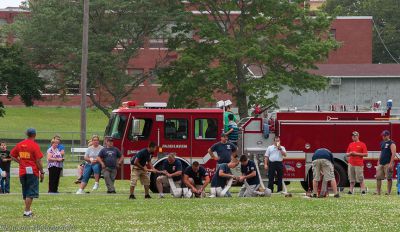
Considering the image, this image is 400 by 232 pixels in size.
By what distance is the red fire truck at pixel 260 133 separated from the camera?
1180 inches

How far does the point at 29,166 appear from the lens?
20078 millimetres

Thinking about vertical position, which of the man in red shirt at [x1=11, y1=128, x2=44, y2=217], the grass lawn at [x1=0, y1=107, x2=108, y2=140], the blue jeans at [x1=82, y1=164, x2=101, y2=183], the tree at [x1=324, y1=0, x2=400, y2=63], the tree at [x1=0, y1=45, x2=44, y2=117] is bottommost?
the grass lawn at [x1=0, y1=107, x2=108, y2=140]

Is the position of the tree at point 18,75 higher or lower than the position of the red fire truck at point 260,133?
higher

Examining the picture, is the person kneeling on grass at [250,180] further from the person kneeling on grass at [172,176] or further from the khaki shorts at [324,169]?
the person kneeling on grass at [172,176]

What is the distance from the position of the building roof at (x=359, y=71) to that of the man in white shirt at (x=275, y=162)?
38203 mm

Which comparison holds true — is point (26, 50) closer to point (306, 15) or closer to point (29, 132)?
point (306, 15)

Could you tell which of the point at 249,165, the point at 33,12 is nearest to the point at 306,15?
the point at 33,12

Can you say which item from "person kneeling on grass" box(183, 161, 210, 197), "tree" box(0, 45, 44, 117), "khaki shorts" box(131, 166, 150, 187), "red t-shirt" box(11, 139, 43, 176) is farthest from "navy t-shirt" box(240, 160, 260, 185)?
"tree" box(0, 45, 44, 117)

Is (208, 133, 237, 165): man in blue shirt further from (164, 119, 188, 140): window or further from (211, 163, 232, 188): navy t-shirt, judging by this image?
(164, 119, 188, 140): window

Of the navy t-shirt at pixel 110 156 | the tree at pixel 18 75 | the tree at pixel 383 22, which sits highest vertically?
the tree at pixel 383 22

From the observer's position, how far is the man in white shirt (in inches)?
1117

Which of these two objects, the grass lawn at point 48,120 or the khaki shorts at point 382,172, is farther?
the grass lawn at point 48,120

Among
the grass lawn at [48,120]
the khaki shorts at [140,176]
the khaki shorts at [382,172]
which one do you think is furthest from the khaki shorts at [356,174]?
the grass lawn at [48,120]

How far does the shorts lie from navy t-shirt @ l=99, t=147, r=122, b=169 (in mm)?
8902
